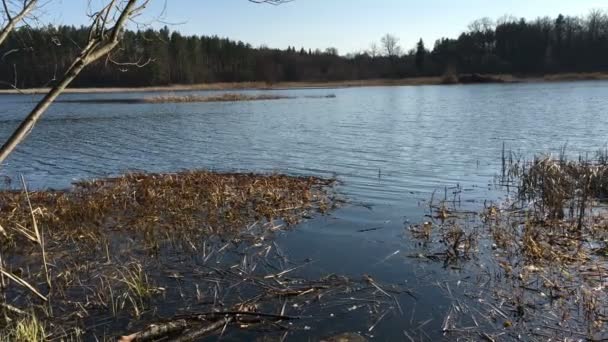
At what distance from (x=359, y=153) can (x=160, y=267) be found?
1280 centimetres

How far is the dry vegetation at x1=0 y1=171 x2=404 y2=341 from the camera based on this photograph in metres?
5.67

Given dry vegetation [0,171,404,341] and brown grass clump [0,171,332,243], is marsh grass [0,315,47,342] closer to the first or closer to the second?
dry vegetation [0,171,404,341]

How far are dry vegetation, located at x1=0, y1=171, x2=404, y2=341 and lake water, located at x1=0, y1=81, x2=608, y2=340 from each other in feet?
2.41

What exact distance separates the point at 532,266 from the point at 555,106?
105ft

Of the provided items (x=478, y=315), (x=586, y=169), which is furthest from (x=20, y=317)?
(x=586, y=169)

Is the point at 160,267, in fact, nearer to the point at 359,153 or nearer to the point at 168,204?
the point at 168,204

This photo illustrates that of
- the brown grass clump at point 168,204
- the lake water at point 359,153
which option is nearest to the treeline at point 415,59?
the lake water at point 359,153

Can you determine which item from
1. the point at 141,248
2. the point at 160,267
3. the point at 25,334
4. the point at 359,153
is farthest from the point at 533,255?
the point at 359,153

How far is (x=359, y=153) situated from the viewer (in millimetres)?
19344

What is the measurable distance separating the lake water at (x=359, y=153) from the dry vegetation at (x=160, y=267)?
2.41 feet

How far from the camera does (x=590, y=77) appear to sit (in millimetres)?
82000

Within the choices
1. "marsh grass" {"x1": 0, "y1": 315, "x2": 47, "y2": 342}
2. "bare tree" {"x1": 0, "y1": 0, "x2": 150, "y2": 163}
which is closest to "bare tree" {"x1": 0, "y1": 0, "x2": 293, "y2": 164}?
"bare tree" {"x1": 0, "y1": 0, "x2": 150, "y2": 163}

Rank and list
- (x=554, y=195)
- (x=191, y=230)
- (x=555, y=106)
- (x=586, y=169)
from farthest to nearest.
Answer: (x=555, y=106)
(x=586, y=169)
(x=554, y=195)
(x=191, y=230)

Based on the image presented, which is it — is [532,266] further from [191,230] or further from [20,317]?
[20,317]
